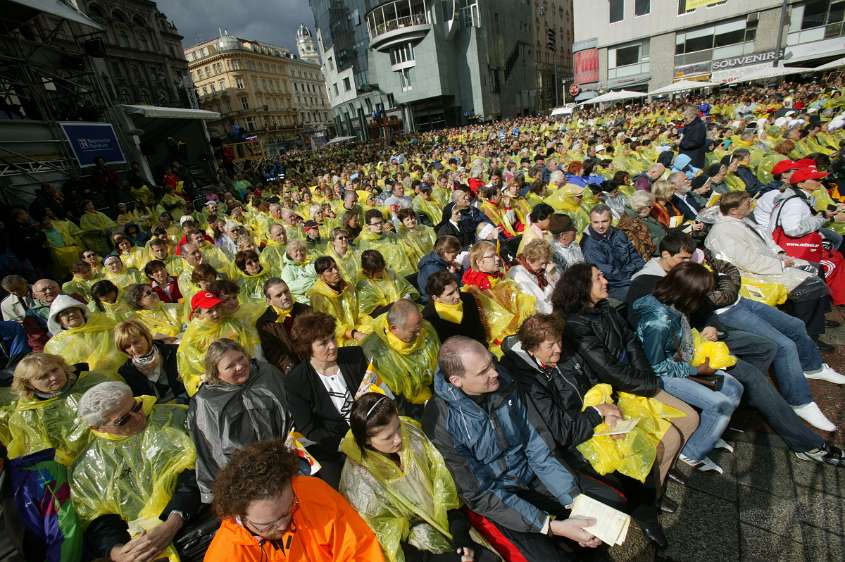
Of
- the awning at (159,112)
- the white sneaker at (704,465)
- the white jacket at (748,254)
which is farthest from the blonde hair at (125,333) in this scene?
the awning at (159,112)

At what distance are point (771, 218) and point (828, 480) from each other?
334 cm

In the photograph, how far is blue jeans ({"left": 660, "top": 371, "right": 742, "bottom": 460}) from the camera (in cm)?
282

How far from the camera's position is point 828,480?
8.72 feet

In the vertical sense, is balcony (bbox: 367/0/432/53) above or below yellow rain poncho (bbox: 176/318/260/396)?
above

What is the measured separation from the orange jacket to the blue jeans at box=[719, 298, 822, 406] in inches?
140

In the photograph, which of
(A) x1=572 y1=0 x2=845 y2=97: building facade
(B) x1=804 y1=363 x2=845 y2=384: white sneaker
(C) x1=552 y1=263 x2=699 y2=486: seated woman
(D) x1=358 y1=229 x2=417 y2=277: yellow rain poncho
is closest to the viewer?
(C) x1=552 y1=263 x2=699 y2=486: seated woman

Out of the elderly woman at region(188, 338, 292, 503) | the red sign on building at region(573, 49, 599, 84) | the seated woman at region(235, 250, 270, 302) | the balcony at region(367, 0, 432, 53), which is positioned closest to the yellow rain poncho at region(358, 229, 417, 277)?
the seated woman at region(235, 250, 270, 302)

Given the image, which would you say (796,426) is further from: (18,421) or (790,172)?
(18,421)

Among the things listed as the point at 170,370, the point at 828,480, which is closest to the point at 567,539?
the point at 828,480

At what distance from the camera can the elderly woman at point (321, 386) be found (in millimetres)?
2836

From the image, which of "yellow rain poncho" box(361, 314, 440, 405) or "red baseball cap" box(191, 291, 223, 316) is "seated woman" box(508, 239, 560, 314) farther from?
"red baseball cap" box(191, 291, 223, 316)

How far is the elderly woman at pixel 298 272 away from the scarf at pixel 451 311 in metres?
2.25

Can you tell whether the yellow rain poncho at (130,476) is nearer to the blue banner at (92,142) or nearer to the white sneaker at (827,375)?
the white sneaker at (827,375)

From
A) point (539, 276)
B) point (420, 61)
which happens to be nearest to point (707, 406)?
point (539, 276)
